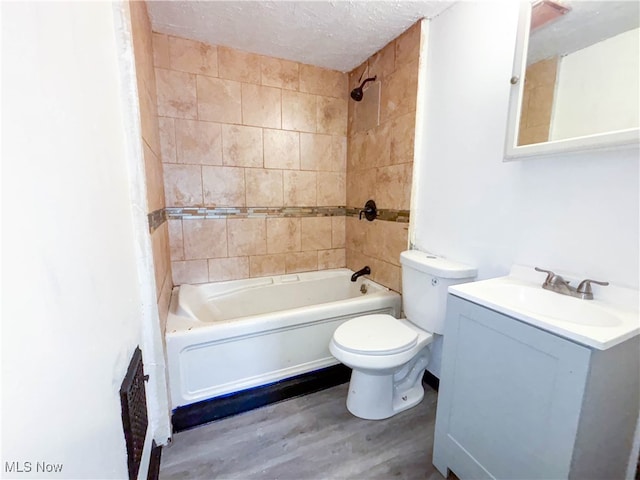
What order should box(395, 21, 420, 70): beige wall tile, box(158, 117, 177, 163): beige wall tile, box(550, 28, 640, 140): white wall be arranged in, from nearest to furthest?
1. box(550, 28, 640, 140): white wall
2. box(395, 21, 420, 70): beige wall tile
3. box(158, 117, 177, 163): beige wall tile

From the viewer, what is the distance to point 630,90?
888 mm

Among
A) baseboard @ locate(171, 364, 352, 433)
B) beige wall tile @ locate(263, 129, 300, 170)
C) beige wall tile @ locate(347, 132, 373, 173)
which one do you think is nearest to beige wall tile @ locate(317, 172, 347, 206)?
beige wall tile @ locate(347, 132, 373, 173)

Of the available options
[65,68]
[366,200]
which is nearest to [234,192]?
[366,200]

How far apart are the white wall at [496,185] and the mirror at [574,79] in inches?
3.3

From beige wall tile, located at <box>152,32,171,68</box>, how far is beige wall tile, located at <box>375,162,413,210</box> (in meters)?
1.60

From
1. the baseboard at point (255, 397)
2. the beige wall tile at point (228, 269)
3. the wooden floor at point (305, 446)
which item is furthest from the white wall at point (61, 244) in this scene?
the beige wall tile at point (228, 269)

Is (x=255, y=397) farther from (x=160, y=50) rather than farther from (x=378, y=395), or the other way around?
(x=160, y=50)

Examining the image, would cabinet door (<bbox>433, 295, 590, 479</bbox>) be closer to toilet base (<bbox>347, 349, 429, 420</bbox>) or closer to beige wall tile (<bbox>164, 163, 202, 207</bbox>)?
toilet base (<bbox>347, 349, 429, 420</bbox>)

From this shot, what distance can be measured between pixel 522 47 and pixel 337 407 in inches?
75.8

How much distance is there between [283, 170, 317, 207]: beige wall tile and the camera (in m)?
2.30

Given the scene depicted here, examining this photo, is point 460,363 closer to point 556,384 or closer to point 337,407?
point 556,384

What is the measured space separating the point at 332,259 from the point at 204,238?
3.63 feet

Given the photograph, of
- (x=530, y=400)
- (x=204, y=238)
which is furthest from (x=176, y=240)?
(x=530, y=400)

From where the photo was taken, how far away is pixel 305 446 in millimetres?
1351
